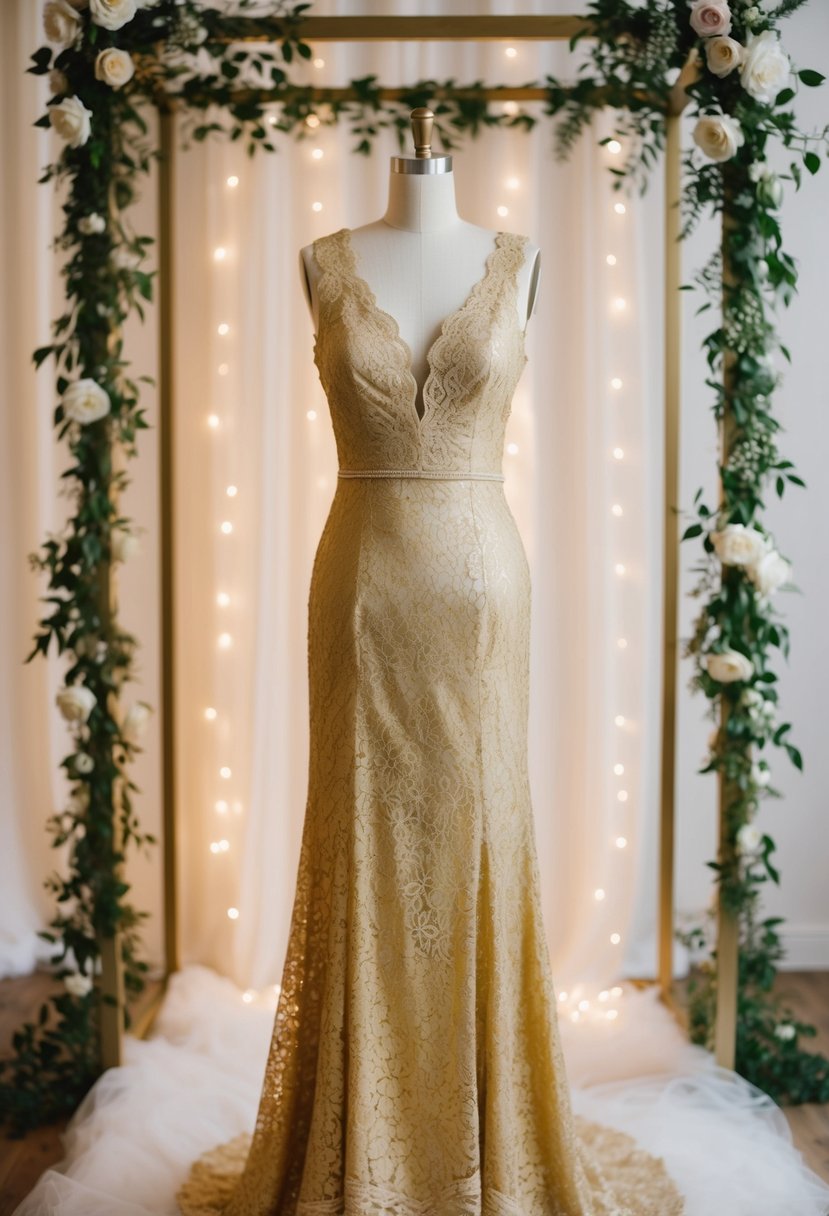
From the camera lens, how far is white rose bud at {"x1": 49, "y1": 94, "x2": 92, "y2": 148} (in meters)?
2.54

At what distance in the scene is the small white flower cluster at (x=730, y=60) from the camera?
8.13 ft

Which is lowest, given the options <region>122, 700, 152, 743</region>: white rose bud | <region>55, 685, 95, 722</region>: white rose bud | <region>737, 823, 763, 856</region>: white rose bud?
<region>737, 823, 763, 856</region>: white rose bud

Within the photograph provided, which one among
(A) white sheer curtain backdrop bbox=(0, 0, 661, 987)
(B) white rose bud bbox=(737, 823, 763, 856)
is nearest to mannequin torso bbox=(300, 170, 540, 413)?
(A) white sheer curtain backdrop bbox=(0, 0, 661, 987)

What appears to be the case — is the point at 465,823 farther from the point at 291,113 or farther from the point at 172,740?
the point at 291,113

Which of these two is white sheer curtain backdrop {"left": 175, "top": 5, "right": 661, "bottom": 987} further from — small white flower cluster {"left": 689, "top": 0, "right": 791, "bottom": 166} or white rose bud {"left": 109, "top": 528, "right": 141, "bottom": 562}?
small white flower cluster {"left": 689, "top": 0, "right": 791, "bottom": 166}

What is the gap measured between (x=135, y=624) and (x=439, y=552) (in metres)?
1.87

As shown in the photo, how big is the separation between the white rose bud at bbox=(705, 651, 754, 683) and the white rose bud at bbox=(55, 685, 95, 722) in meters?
1.42

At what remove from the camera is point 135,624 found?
→ 3.64 metres

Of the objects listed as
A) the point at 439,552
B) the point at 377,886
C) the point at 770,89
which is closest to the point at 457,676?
the point at 439,552

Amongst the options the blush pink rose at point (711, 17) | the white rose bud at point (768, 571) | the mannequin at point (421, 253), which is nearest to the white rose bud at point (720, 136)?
the blush pink rose at point (711, 17)

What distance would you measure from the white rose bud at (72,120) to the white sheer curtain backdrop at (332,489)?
752mm

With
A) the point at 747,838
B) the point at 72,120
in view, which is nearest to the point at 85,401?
the point at 72,120

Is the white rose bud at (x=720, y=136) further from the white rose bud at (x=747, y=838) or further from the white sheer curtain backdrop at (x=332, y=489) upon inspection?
the white rose bud at (x=747, y=838)

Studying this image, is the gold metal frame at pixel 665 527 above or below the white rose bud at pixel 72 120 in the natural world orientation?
below
